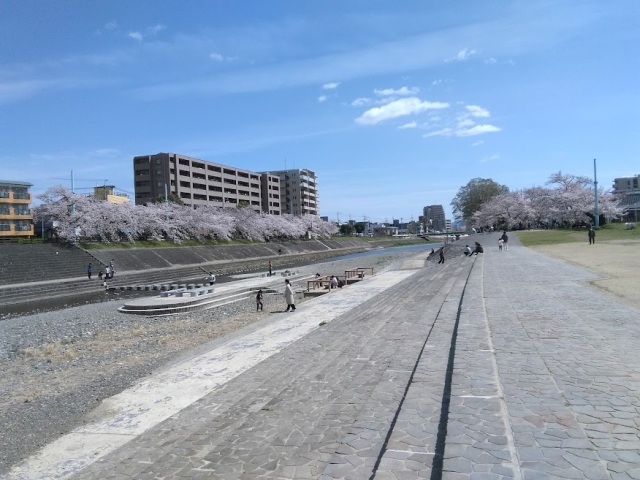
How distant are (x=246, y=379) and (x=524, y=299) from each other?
7805 millimetres

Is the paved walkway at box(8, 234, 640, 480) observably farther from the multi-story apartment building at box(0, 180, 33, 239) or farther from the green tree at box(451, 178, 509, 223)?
the green tree at box(451, 178, 509, 223)

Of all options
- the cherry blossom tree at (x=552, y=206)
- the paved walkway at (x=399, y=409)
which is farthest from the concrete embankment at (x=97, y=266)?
the cherry blossom tree at (x=552, y=206)

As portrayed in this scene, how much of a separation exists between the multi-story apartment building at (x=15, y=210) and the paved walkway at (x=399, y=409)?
59.6 metres

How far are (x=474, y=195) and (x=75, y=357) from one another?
9793cm

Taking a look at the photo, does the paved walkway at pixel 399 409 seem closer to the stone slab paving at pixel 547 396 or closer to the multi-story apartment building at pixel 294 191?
the stone slab paving at pixel 547 396

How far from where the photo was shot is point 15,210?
195ft

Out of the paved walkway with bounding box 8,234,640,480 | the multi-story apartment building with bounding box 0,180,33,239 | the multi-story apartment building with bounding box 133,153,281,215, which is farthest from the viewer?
the multi-story apartment building with bounding box 133,153,281,215

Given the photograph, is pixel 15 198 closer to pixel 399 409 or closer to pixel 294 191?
pixel 399 409

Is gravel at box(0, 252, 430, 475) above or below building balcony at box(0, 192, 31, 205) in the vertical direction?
below

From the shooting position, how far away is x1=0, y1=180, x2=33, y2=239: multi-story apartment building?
5712cm

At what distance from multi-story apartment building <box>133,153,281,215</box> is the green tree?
158 feet

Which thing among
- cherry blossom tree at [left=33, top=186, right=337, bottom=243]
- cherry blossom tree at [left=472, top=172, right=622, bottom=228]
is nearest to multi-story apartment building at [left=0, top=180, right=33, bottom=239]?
cherry blossom tree at [left=33, top=186, right=337, bottom=243]

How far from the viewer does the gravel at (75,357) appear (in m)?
7.42

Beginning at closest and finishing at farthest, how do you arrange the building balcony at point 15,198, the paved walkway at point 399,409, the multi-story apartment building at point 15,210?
the paved walkway at point 399,409 → the multi-story apartment building at point 15,210 → the building balcony at point 15,198
